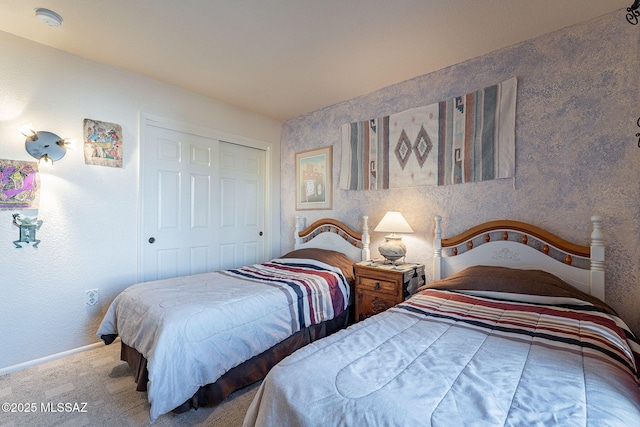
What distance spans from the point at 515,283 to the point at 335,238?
181cm

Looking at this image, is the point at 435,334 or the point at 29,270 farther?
the point at 29,270

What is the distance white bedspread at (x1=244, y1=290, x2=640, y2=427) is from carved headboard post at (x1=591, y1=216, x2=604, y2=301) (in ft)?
1.51

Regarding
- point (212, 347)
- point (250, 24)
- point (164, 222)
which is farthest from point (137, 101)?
point (212, 347)

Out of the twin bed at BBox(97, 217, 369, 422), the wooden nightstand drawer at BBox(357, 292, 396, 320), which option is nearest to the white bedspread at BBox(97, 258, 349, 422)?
the twin bed at BBox(97, 217, 369, 422)

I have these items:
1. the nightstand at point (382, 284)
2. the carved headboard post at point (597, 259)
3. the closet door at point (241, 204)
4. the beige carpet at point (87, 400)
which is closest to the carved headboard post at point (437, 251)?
the nightstand at point (382, 284)

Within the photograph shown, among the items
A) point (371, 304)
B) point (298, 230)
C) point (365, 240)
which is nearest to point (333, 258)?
point (365, 240)

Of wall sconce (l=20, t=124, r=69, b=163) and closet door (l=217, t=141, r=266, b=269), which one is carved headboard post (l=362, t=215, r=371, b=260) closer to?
closet door (l=217, t=141, r=266, b=269)

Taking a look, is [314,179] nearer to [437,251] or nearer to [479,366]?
[437,251]

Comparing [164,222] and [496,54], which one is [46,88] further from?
[496,54]

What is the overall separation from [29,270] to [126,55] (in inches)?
73.8

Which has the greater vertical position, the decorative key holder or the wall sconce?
the wall sconce

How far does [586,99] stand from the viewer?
1959 mm

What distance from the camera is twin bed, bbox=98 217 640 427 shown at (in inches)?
32.2

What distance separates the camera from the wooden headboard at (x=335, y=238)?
119 inches
